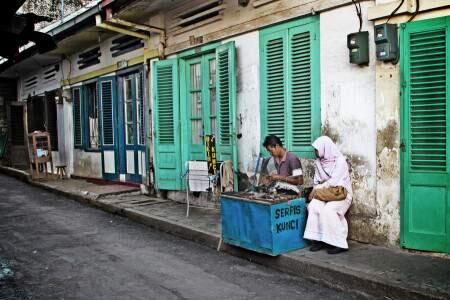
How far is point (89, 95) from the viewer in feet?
40.9

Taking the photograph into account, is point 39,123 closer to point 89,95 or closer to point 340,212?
point 89,95

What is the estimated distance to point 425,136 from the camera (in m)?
4.96

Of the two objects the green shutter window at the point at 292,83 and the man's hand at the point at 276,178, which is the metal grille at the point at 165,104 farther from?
the man's hand at the point at 276,178

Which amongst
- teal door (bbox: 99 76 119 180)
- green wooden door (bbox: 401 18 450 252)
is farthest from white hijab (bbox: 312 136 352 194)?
teal door (bbox: 99 76 119 180)

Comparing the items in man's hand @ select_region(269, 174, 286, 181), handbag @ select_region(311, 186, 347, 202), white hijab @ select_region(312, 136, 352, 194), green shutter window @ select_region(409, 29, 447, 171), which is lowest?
handbag @ select_region(311, 186, 347, 202)

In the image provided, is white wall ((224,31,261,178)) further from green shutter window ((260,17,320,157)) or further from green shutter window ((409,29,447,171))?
green shutter window ((409,29,447,171))

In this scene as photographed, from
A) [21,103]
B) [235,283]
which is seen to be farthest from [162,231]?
[21,103]

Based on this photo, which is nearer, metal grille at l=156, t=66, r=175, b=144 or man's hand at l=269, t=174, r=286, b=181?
man's hand at l=269, t=174, r=286, b=181

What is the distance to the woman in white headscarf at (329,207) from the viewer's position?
527cm

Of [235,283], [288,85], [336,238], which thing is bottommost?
[235,283]

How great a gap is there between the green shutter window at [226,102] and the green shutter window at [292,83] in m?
0.59

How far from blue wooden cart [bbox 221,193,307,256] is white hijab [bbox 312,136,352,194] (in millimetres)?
416

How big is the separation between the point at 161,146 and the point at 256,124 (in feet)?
8.70

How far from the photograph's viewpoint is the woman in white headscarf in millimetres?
5270
